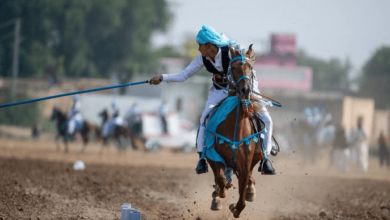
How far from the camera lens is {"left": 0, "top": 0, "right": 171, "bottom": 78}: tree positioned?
2286 inches

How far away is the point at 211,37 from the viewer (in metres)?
8.95

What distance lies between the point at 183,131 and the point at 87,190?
76.2 ft

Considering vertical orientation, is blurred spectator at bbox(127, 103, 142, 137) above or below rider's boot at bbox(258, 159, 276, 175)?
below

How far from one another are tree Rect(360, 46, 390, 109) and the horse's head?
6718cm

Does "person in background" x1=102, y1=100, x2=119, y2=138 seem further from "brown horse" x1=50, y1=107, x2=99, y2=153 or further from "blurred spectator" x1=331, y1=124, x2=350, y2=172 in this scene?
"blurred spectator" x1=331, y1=124, x2=350, y2=172

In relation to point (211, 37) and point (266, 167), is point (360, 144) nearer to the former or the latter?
point (266, 167)

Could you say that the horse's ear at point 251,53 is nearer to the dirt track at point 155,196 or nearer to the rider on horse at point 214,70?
the rider on horse at point 214,70

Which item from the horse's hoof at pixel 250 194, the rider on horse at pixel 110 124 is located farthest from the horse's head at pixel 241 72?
the rider on horse at pixel 110 124

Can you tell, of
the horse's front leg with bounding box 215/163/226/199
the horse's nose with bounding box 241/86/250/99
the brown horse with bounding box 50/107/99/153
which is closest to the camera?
the horse's nose with bounding box 241/86/250/99

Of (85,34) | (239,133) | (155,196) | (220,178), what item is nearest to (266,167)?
(220,178)

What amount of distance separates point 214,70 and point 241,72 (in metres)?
0.92

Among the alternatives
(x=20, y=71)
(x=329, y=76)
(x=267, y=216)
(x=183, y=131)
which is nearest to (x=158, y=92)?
(x=20, y=71)

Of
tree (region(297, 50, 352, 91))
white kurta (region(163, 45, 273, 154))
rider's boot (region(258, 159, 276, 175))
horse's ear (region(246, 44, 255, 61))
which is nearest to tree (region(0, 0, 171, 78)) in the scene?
white kurta (region(163, 45, 273, 154))

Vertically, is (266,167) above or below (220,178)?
above
